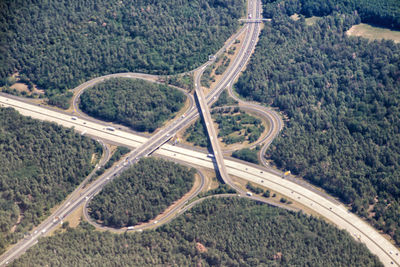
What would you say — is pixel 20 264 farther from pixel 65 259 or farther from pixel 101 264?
pixel 101 264

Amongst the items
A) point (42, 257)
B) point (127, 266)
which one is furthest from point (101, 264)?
point (42, 257)

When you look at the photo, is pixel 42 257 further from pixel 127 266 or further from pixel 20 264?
pixel 127 266

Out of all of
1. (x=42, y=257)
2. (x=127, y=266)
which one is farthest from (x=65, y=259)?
(x=127, y=266)

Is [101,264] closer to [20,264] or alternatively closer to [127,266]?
[127,266]

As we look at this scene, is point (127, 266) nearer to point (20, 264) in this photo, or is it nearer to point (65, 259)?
point (65, 259)

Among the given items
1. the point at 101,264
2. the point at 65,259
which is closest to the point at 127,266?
the point at 101,264

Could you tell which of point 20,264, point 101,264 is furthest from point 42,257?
point 101,264
